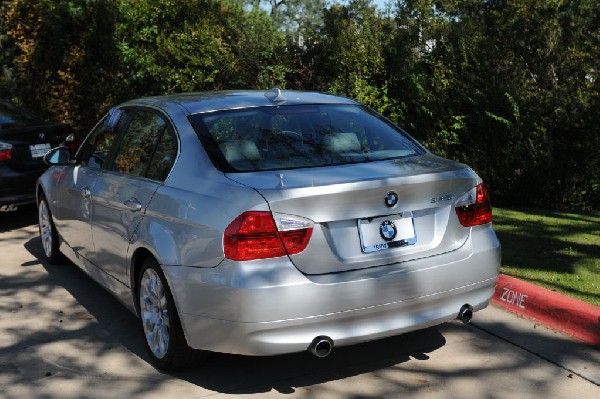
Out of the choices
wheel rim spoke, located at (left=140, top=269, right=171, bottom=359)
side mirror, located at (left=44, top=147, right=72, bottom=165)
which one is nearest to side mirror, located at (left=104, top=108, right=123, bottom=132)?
side mirror, located at (left=44, top=147, right=72, bottom=165)

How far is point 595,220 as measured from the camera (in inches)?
368

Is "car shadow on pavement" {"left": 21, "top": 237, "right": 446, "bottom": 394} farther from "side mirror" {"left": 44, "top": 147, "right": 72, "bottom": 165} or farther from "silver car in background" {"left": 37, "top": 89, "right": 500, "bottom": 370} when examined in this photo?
"side mirror" {"left": 44, "top": 147, "right": 72, "bottom": 165}

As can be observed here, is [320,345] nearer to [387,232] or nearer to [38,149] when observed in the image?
[387,232]

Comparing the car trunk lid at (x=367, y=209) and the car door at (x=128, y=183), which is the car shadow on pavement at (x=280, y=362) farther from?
the car trunk lid at (x=367, y=209)

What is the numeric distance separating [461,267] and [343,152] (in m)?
0.99

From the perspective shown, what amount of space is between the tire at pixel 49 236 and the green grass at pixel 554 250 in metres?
4.00

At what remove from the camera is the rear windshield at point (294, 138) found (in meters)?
4.56

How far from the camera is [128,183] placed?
5164 mm

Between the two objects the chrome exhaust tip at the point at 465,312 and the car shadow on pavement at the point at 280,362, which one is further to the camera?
the car shadow on pavement at the point at 280,362

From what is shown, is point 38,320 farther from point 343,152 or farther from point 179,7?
point 179,7

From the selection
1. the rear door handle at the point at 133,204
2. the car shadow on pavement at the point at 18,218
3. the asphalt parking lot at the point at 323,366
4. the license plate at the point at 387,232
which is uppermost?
the rear door handle at the point at 133,204

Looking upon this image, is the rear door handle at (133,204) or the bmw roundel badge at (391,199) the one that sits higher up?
the bmw roundel badge at (391,199)

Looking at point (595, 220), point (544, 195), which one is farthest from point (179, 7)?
point (595, 220)

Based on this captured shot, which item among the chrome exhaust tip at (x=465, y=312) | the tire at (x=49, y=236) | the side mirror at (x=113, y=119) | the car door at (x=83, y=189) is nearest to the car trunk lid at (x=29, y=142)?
the tire at (x=49, y=236)
